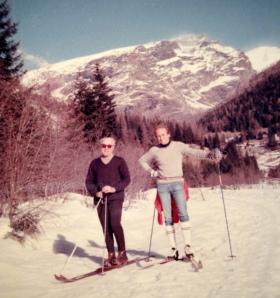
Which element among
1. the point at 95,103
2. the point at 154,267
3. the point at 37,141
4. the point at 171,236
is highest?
the point at 95,103

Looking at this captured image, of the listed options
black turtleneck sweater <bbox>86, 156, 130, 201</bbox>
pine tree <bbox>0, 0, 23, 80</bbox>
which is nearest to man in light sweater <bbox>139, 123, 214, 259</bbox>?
black turtleneck sweater <bbox>86, 156, 130, 201</bbox>

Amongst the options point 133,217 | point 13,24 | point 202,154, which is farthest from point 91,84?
point 202,154

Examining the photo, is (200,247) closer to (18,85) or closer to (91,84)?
(18,85)

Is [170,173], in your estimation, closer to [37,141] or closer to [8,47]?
[37,141]

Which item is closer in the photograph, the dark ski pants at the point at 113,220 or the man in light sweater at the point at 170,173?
the man in light sweater at the point at 170,173

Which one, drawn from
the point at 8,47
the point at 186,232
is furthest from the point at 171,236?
the point at 8,47

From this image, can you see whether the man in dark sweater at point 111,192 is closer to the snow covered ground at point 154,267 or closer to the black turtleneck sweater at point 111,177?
the black turtleneck sweater at point 111,177

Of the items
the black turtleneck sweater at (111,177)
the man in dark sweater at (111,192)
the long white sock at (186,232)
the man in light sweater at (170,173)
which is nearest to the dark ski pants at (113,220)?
the man in dark sweater at (111,192)

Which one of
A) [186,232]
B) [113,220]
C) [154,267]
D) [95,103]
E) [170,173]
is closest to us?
[154,267]
